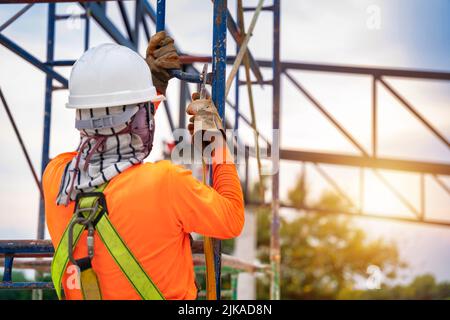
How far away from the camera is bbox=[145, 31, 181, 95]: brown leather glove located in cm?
336

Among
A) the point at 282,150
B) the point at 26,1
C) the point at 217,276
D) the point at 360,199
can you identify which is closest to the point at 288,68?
the point at 282,150

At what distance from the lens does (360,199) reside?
14562 mm

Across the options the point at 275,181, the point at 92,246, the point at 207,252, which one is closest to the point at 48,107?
the point at 275,181

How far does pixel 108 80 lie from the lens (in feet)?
9.20

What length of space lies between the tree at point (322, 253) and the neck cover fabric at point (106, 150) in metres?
32.2

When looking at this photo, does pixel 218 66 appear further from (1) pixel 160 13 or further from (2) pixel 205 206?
(2) pixel 205 206

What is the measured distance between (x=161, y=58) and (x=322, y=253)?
35790 millimetres

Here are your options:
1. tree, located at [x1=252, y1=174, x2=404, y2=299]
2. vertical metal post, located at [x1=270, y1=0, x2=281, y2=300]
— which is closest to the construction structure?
vertical metal post, located at [x1=270, y1=0, x2=281, y2=300]

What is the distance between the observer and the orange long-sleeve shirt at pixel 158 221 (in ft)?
8.88

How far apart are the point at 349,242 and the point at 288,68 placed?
28.0 metres

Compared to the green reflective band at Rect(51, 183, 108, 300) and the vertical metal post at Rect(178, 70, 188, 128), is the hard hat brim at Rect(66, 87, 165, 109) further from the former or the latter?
the vertical metal post at Rect(178, 70, 188, 128)

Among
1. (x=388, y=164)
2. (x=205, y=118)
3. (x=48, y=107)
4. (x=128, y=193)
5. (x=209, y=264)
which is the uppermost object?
(x=48, y=107)

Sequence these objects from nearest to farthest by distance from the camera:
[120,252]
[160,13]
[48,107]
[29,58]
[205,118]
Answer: [120,252]
[205,118]
[160,13]
[29,58]
[48,107]
